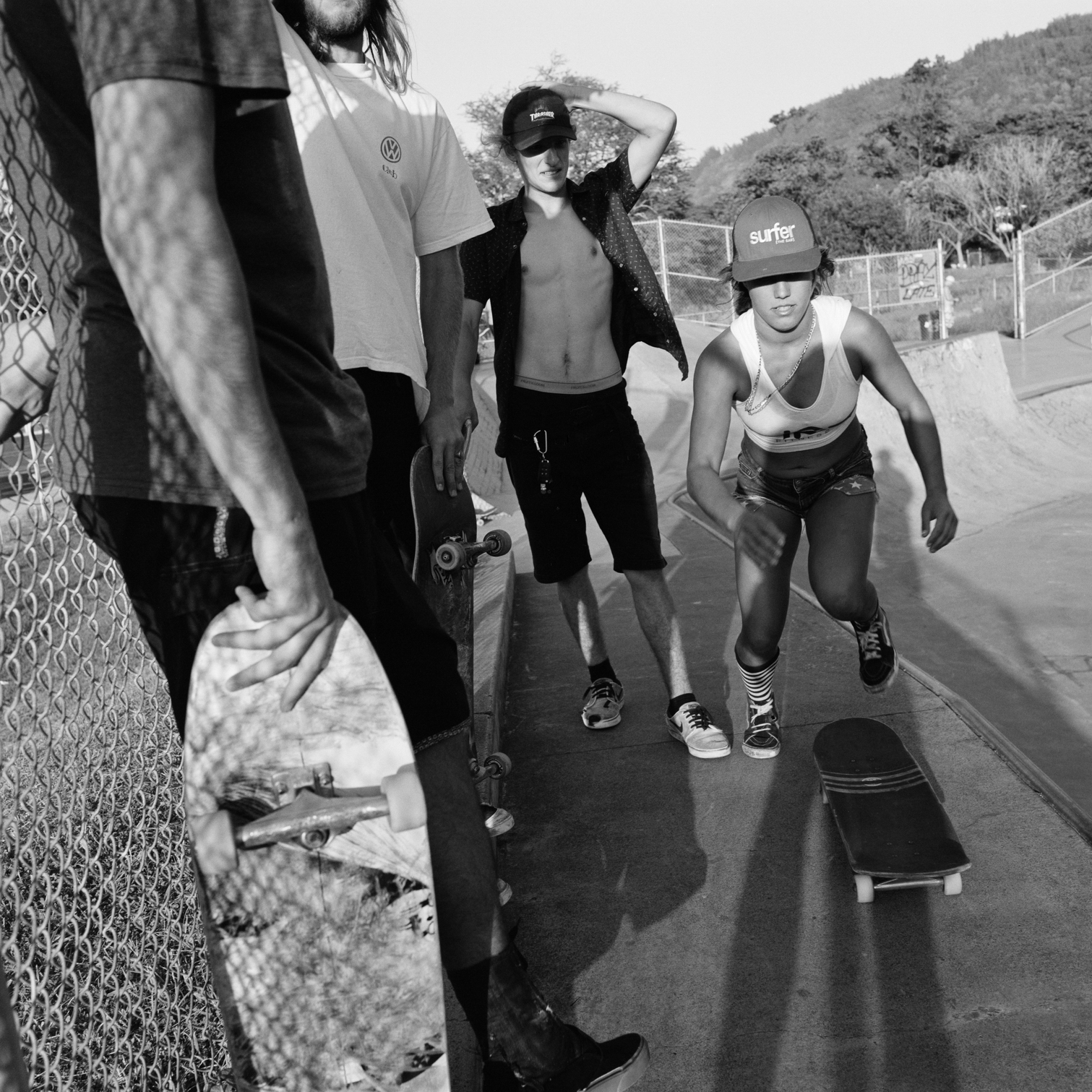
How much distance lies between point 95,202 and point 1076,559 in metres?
6.97

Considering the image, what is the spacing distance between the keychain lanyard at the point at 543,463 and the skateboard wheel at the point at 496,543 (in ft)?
3.16

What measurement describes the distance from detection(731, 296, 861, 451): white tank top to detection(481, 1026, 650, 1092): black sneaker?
2.47m

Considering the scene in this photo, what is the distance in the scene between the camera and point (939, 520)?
3561 mm

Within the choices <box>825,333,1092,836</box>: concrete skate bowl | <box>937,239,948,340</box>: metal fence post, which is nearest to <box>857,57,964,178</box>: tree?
<box>937,239,948,340</box>: metal fence post

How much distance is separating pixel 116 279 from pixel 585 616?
273 centimetres

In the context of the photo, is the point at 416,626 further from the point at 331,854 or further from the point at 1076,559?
the point at 1076,559

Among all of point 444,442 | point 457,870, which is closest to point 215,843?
point 457,870

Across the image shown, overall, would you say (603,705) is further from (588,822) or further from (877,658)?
(877,658)

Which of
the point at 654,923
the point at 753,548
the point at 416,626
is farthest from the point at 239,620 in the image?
the point at 753,548

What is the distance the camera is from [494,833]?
3.08 m

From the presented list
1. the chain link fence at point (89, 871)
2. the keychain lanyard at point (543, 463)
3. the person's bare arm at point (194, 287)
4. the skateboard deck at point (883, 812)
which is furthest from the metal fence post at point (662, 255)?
the person's bare arm at point (194, 287)

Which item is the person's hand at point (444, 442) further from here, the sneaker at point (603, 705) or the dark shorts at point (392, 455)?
the sneaker at point (603, 705)

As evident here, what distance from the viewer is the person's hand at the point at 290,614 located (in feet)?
4.47

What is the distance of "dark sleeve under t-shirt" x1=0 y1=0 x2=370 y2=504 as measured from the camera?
126 cm
